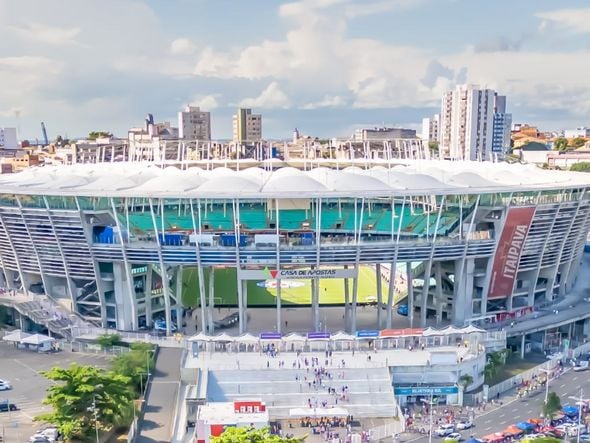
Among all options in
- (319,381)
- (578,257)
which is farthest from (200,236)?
(578,257)

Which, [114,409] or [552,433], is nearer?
[114,409]

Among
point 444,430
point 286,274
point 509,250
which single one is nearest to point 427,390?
point 444,430

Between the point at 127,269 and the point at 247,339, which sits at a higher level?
the point at 127,269

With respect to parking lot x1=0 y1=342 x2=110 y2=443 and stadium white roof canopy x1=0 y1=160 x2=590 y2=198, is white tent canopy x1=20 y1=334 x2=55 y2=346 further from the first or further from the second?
stadium white roof canopy x1=0 y1=160 x2=590 y2=198

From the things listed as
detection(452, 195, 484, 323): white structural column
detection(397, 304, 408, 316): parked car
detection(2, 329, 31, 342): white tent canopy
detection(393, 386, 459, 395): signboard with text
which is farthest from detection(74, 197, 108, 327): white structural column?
detection(452, 195, 484, 323): white structural column

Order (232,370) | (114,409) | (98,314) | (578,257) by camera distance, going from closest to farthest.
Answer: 1. (114,409)
2. (232,370)
3. (98,314)
4. (578,257)

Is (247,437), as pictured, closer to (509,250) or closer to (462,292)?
(462,292)

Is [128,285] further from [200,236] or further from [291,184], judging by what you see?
[291,184]

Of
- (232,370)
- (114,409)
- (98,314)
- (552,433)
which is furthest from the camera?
(98,314)
